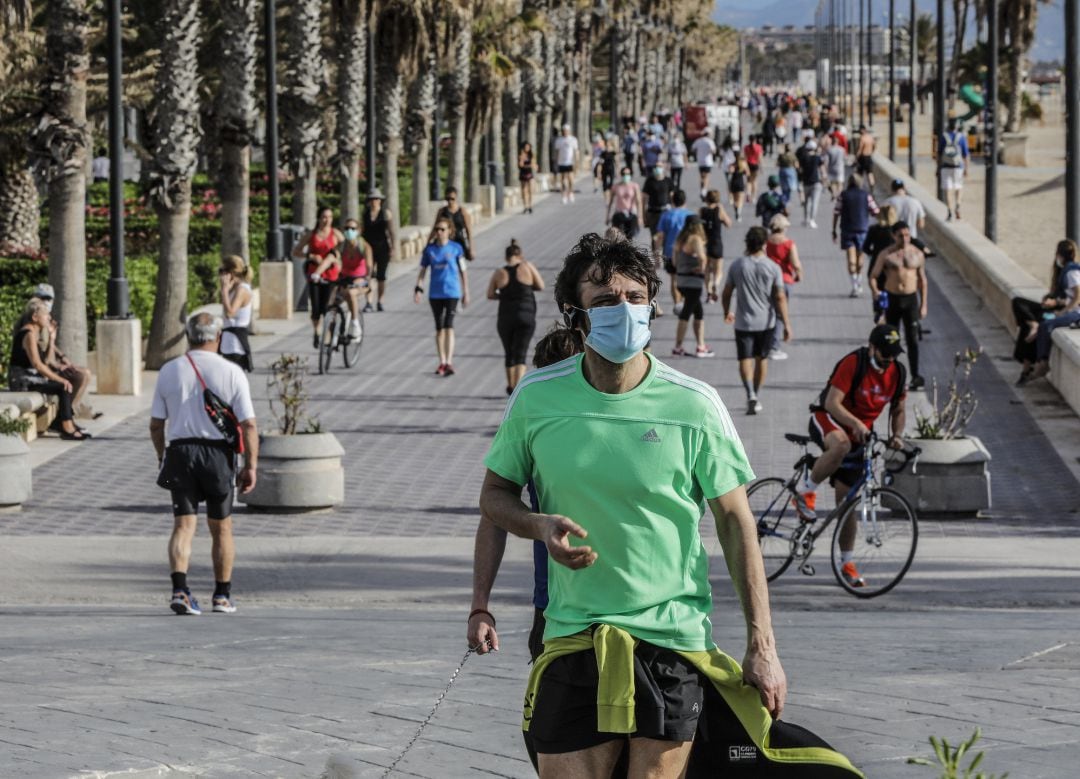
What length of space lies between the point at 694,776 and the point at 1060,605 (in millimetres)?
6994

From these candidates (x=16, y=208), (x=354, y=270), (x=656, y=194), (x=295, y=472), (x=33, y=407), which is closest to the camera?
(x=295, y=472)

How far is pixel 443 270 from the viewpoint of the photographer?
2111cm

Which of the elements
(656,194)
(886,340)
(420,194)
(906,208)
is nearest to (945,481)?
(886,340)

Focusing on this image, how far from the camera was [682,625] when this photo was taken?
189 inches

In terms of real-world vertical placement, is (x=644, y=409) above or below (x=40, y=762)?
above

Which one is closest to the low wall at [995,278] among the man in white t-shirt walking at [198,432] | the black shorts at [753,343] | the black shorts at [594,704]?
the black shorts at [753,343]

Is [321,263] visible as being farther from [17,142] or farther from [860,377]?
[860,377]

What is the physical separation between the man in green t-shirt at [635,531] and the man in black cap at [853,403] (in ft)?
20.8

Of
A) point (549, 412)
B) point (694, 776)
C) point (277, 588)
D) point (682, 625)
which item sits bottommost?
point (277, 588)

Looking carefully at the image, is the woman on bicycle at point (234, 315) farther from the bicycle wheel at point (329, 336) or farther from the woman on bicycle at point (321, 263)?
the woman on bicycle at point (321, 263)

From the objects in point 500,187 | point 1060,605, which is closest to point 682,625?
point 1060,605

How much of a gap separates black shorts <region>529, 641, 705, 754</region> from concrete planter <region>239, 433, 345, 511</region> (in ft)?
31.1

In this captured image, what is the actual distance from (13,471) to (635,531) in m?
10.2

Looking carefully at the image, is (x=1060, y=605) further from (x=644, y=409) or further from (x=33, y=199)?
(x=33, y=199)
